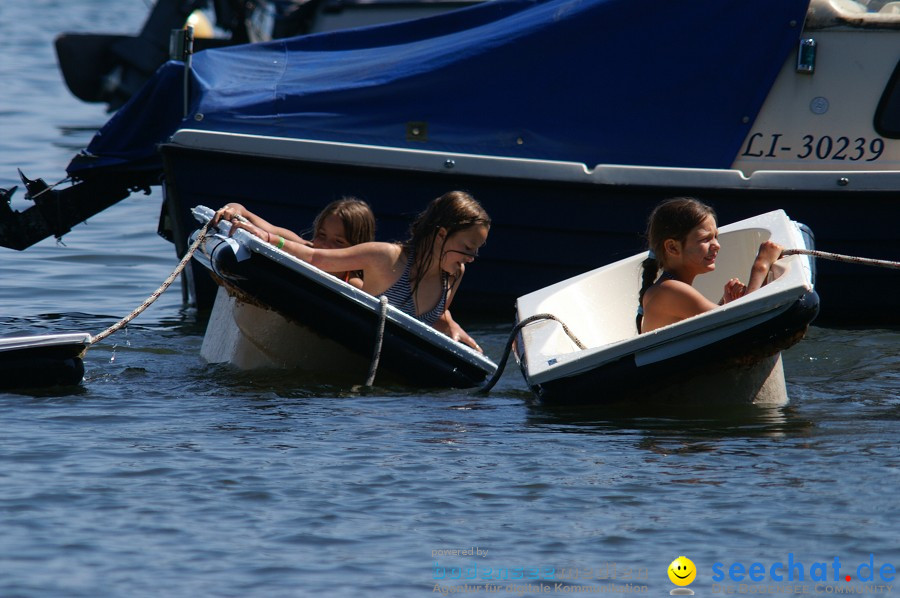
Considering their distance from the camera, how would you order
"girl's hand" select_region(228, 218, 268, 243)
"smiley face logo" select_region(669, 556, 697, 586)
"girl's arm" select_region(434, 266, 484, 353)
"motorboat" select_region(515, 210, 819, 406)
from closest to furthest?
"smiley face logo" select_region(669, 556, 697, 586) < "motorboat" select_region(515, 210, 819, 406) < "girl's hand" select_region(228, 218, 268, 243) < "girl's arm" select_region(434, 266, 484, 353)

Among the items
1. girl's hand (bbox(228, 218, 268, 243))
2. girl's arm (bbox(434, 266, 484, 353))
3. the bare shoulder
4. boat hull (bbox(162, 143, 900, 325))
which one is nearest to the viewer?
the bare shoulder

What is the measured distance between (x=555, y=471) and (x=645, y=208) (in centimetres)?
293

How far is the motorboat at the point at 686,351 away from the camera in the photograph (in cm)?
499

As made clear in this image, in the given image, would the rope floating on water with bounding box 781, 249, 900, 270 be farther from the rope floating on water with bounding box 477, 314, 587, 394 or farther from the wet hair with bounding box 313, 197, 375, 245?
the wet hair with bounding box 313, 197, 375, 245

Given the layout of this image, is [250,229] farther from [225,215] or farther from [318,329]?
[318,329]

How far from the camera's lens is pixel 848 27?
7.34 meters

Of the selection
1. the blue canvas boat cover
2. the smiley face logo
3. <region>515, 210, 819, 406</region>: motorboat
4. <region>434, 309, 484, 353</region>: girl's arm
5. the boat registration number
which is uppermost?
the blue canvas boat cover

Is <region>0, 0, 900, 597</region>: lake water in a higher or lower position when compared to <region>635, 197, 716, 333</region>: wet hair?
lower

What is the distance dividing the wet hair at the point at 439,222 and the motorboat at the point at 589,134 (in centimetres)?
120

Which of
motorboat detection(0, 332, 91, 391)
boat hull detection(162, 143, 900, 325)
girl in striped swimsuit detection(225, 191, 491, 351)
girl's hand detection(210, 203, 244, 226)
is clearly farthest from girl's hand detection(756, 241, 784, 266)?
motorboat detection(0, 332, 91, 391)

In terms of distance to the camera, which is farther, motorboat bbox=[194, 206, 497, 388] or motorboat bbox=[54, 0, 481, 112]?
motorboat bbox=[54, 0, 481, 112]

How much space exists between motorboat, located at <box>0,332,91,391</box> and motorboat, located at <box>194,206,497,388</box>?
0.67 m

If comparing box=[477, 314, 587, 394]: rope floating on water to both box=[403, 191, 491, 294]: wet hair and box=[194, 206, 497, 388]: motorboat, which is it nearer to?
box=[194, 206, 497, 388]: motorboat

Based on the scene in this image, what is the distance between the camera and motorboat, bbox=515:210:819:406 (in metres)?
4.99
